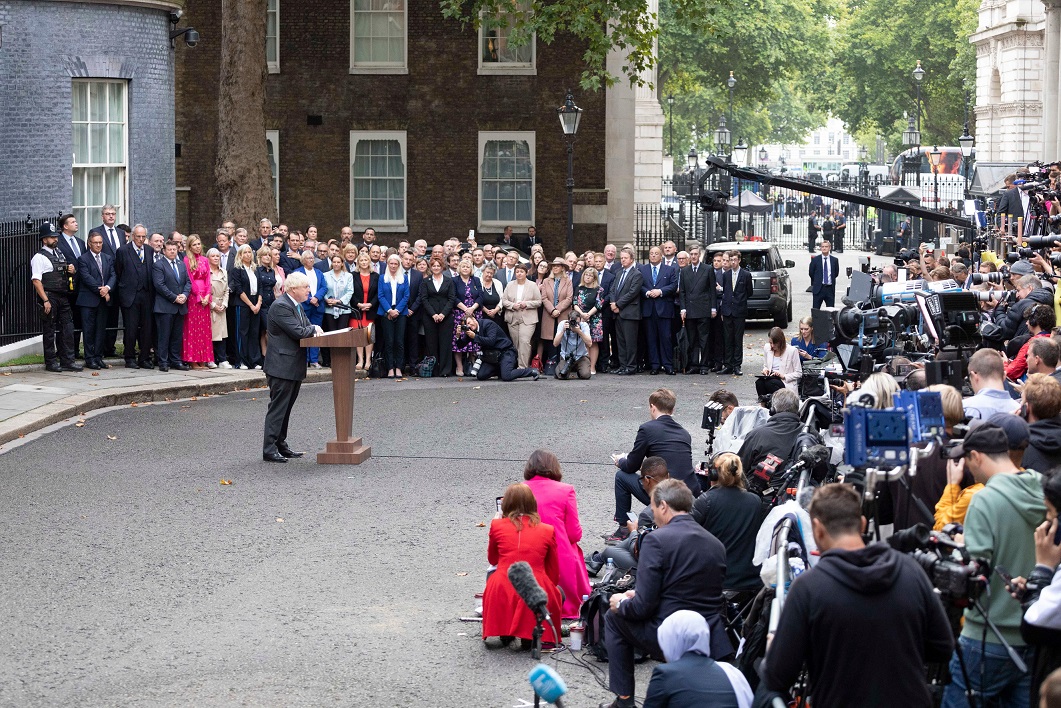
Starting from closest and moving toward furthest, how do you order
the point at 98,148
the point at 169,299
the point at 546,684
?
the point at 546,684 → the point at 169,299 → the point at 98,148

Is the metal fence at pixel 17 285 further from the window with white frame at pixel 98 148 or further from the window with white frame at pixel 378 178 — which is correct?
the window with white frame at pixel 378 178

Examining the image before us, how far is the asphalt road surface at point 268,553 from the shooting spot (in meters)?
8.76

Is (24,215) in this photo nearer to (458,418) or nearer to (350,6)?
(458,418)

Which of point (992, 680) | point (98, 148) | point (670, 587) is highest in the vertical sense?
point (98, 148)

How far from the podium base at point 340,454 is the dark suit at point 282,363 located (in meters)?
0.48

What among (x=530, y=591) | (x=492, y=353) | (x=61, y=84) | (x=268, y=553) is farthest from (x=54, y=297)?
(x=530, y=591)

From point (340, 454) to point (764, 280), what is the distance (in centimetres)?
1602

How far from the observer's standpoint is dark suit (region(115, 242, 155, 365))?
67.4 ft

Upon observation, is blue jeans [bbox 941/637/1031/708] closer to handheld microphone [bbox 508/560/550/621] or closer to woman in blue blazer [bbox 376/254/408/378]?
handheld microphone [bbox 508/560/550/621]

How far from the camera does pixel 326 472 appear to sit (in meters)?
14.7

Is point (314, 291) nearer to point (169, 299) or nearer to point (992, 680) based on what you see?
point (169, 299)

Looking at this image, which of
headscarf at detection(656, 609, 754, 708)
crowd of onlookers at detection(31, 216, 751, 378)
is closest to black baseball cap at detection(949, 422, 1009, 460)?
headscarf at detection(656, 609, 754, 708)

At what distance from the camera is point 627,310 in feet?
74.1

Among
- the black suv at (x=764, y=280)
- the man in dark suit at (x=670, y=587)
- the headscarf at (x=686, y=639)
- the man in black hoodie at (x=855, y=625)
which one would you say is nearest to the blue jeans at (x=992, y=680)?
the man in black hoodie at (x=855, y=625)
